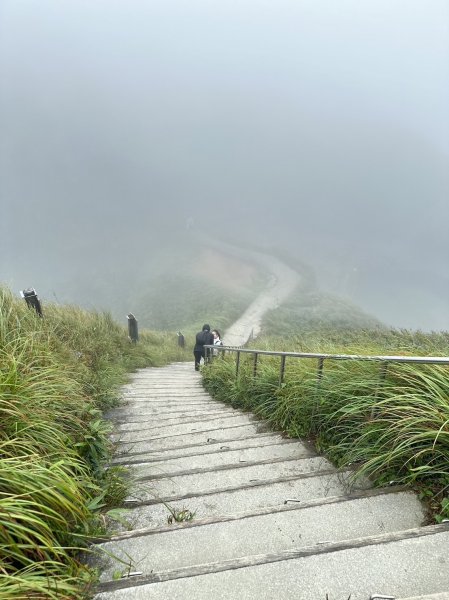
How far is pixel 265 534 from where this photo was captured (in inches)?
66.4

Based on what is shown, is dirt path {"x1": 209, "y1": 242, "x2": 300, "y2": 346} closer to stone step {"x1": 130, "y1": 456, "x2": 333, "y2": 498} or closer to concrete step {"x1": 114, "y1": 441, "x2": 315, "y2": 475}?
concrete step {"x1": 114, "y1": 441, "x2": 315, "y2": 475}

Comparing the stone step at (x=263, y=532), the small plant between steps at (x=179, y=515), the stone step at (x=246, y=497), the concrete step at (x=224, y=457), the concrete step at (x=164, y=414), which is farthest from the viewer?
the concrete step at (x=164, y=414)

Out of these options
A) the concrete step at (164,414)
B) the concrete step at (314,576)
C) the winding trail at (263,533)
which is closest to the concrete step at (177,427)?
the concrete step at (164,414)

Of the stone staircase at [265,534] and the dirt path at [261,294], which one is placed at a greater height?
the stone staircase at [265,534]

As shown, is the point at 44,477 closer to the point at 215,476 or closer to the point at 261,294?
the point at 215,476

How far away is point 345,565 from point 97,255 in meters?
62.9

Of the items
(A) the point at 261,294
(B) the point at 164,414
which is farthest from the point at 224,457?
(A) the point at 261,294

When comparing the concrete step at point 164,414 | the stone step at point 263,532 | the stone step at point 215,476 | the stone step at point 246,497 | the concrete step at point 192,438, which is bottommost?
the concrete step at point 164,414

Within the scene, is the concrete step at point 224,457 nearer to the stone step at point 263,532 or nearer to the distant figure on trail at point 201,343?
the stone step at point 263,532

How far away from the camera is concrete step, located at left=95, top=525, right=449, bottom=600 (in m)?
1.28

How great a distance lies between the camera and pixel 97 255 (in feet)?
193

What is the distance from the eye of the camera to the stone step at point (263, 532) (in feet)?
5.19

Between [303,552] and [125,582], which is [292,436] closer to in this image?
[303,552]

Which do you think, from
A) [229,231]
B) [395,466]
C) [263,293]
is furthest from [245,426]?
[229,231]
